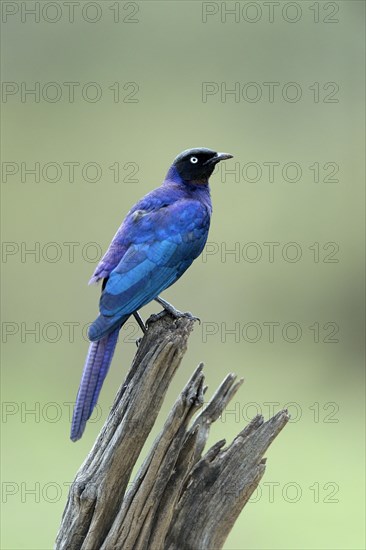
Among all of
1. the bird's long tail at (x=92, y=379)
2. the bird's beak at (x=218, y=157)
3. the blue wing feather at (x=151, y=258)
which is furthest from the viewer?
the bird's beak at (x=218, y=157)

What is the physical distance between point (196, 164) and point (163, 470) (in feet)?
3.81

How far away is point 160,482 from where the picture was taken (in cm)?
215

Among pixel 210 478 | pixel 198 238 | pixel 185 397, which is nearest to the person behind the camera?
pixel 185 397

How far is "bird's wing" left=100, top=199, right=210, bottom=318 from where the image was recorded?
232cm

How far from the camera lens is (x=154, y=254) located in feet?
8.14

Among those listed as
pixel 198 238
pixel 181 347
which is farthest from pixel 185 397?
pixel 198 238

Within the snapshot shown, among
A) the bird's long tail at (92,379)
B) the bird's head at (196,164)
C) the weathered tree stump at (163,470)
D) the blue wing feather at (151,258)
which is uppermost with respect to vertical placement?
the bird's head at (196,164)

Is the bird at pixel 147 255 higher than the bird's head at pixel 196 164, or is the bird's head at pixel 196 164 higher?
the bird's head at pixel 196 164

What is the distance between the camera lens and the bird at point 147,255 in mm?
2227

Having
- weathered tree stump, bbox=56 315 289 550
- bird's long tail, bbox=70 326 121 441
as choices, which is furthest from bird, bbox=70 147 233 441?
weathered tree stump, bbox=56 315 289 550

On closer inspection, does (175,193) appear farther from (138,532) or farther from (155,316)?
(138,532)

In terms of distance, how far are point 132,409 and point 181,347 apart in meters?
0.23

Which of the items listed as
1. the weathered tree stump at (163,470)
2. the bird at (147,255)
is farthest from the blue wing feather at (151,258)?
the weathered tree stump at (163,470)

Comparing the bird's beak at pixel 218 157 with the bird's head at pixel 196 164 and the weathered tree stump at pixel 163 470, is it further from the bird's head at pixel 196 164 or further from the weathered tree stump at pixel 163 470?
the weathered tree stump at pixel 163 470
